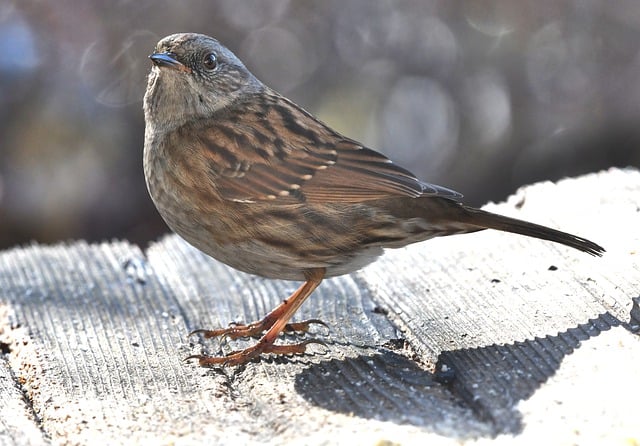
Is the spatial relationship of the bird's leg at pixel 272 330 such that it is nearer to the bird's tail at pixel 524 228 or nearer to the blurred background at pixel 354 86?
the bird's tail at pixel 524 228

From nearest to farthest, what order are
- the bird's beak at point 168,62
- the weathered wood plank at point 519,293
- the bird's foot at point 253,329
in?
the weathered wood plank at point 519,293 → the bird's foot at point 253,329 → the bird's beak at point 168,62

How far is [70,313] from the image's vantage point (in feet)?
11.9

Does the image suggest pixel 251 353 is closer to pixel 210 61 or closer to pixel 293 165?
pixel 293 165

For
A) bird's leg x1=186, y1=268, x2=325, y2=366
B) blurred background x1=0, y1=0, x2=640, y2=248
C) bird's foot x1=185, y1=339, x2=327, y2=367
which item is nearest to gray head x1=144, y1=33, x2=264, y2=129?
bird's leg x1=186, y1=268, x2=325, y2=366

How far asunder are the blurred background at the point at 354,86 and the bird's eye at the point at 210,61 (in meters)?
3.04

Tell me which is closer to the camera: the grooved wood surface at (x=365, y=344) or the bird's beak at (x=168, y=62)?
the grooved wood surface at (x=365, y=344)

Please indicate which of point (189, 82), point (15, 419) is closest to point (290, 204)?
point (189, 82)

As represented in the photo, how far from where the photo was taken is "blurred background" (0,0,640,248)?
7027mm

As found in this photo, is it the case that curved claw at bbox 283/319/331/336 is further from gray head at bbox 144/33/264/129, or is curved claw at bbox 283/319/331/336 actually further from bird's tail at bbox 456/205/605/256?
gray head at bbox 144/33/264/129

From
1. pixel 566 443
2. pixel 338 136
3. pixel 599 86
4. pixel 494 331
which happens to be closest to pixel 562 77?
pixel 599 86

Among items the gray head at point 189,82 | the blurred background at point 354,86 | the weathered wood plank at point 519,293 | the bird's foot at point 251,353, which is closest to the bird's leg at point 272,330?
the bird's foot at point 251,353

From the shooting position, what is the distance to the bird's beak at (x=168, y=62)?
3.83 meters

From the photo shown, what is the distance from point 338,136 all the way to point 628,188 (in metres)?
1.23

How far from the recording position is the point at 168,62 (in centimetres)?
385
